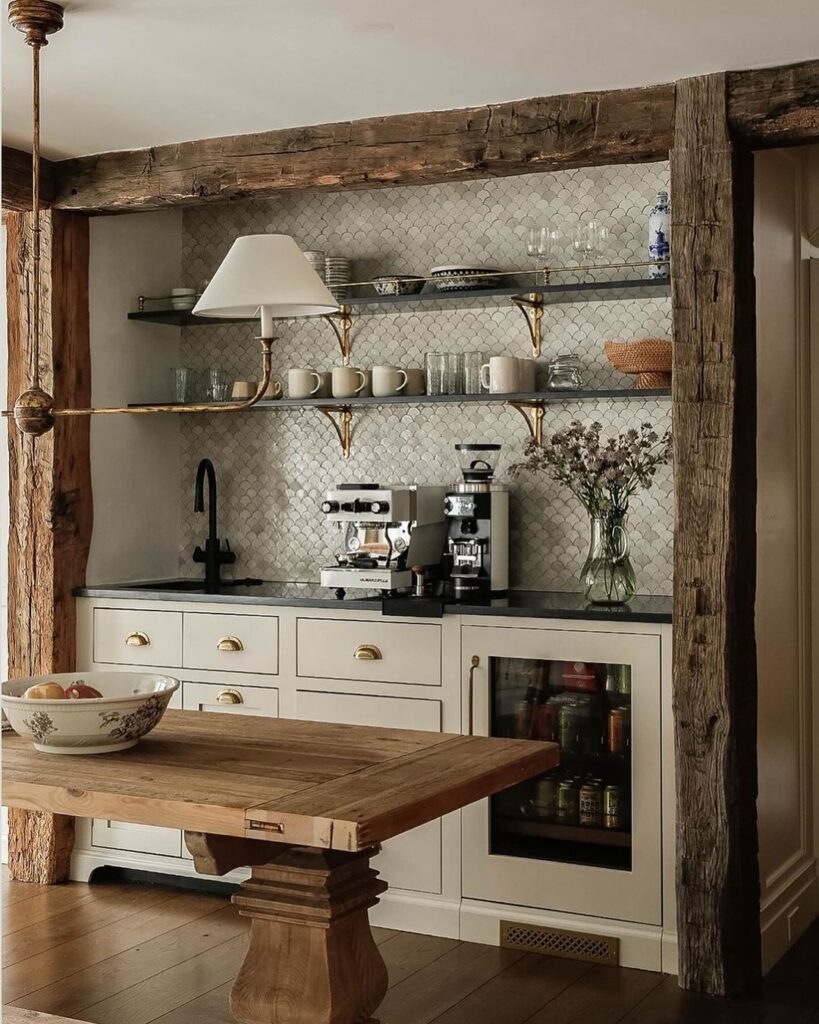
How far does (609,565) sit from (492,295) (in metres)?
1.04

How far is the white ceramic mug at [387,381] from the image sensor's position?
4.34 m

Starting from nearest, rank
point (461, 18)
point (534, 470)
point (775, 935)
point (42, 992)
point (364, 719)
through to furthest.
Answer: point (461, 18)
point (42, 992)
point (775, 935)
point (364, 719)
point (534, 470)

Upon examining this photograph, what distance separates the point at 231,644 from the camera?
13.6ft

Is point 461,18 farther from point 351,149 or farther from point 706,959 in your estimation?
point 706,959

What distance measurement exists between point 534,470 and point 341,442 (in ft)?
2.81

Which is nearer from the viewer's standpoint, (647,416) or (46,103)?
(46,103)

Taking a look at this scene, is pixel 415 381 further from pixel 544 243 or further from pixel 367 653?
pixel 367 653

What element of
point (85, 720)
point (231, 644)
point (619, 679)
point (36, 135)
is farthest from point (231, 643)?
point (36, 135)

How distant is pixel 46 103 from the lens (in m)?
3.63

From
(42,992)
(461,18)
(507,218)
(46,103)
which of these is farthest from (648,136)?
(42,992)

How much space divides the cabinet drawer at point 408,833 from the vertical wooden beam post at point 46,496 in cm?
117

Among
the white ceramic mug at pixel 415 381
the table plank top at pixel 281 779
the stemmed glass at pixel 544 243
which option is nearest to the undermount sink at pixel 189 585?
the white ceramic mug at pixel 415 381

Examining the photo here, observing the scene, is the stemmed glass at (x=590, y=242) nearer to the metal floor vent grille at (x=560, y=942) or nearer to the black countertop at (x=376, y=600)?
the black countertop at (x=376, y=600)

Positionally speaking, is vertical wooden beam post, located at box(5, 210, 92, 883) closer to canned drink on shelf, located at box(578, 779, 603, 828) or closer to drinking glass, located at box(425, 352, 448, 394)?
drinking glass, located at box(425, 352, 448, 394)
